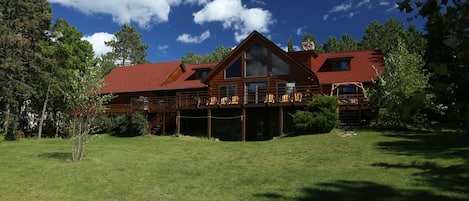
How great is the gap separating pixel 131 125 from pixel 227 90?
319 inches

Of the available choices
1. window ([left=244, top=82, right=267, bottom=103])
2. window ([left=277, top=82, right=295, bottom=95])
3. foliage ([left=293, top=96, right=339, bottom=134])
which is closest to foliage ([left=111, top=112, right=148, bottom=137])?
window ([left=244, top=82, right=267, bottom=103])

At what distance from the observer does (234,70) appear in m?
33.2

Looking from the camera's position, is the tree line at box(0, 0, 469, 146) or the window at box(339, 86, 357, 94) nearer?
the tree line at box(0, 0, 469, 146)

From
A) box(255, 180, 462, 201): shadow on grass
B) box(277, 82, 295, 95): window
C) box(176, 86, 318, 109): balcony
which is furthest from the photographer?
box(277, 82, 295, 95): window

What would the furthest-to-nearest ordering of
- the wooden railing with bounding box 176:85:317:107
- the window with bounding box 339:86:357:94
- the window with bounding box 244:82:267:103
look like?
the window with bounding box 339:86:357:94 < the window with bounding box 244:82:267:103 < the wooden railing with bounding box 176:85:317:107

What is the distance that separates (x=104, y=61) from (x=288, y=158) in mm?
53784

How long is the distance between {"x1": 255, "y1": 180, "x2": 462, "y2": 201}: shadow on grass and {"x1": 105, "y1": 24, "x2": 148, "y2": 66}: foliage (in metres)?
63.6

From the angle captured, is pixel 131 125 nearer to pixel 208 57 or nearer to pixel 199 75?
pixel 199 75

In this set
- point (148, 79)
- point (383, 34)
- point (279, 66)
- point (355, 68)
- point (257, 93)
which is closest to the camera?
point (257, 93)

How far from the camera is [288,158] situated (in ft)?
55.6

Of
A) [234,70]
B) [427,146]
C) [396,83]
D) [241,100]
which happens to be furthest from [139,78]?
[427,146]

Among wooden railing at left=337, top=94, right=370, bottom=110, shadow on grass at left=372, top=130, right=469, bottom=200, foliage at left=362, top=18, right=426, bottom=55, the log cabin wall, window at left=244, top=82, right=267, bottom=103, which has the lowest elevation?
shadow on grass at left=372, top=130, right=469, bottom=200

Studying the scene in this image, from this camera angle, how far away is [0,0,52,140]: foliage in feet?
115

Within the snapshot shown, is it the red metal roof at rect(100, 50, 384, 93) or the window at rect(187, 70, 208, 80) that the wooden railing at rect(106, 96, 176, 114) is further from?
the window at rect(187, 70, 208, 80)
